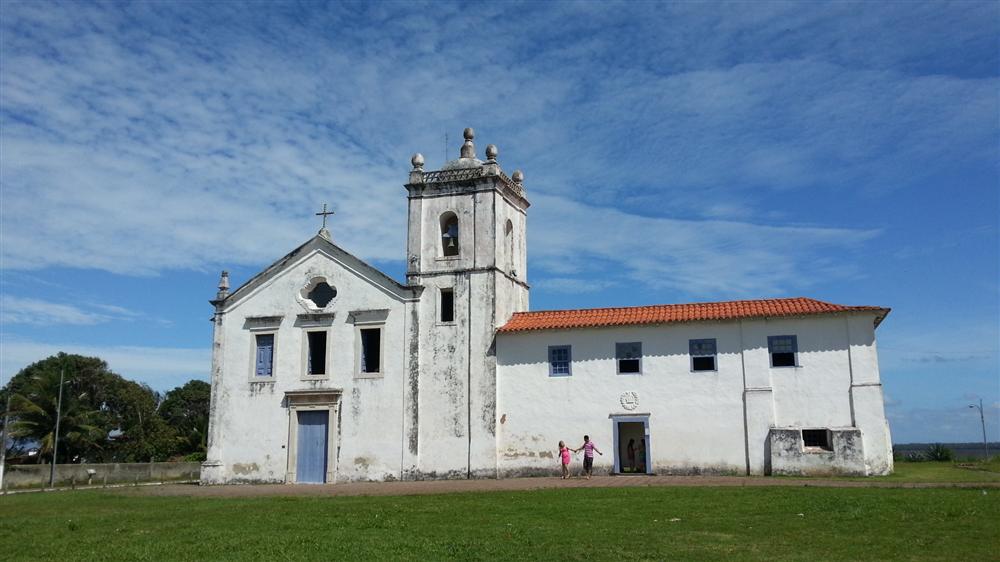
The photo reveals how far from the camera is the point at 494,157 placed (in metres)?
30.1

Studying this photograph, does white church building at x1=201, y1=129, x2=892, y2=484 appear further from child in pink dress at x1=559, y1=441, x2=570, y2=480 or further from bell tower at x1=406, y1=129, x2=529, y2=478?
child in pink dress at x1=559, y1=441, x2=570, y2=480

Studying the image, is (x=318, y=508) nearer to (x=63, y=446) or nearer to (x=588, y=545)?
(x=588, y=545)

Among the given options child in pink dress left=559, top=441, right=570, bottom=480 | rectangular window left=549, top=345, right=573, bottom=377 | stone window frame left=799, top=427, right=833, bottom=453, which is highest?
rectangular window left=549, top=345, right=573, bottom=377

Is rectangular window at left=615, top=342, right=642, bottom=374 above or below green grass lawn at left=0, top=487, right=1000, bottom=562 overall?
above

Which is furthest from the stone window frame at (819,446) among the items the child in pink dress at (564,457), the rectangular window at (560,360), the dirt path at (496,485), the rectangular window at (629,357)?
the rectangular window at (560,360)

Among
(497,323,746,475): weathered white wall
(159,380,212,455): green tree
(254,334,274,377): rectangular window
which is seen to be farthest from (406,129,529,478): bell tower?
(159,380,212,455): green tree

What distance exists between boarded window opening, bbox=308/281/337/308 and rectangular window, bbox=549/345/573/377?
7988 mm

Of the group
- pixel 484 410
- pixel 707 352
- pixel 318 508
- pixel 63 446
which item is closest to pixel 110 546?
pixel 318 508

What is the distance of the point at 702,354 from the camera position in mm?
26203

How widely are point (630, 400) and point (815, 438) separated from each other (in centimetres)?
532

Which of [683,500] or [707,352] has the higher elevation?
[707,352]

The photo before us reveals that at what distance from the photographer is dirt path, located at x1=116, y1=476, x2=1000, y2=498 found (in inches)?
793

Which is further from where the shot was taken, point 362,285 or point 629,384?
point 362,285

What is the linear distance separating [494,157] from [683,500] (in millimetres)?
16149
